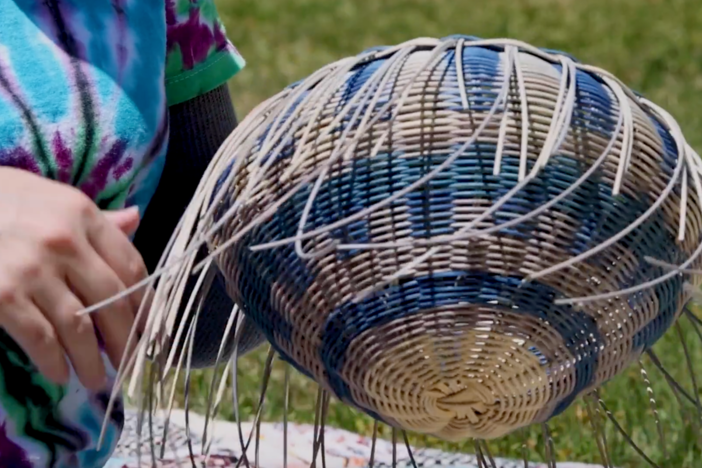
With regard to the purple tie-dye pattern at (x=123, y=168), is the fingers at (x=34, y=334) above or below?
below

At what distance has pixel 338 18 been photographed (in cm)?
347

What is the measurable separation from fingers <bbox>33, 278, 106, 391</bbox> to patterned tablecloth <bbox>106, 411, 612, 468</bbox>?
697mm

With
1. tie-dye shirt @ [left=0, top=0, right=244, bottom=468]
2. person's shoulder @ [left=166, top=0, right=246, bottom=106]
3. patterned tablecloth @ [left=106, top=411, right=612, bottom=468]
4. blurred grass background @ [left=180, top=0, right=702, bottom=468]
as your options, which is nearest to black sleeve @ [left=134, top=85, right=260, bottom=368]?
person's shoulder @ [left=166, top=0, right=246, bottom=106]

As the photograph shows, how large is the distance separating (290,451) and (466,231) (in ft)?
2.72

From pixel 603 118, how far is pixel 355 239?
141 millimetres

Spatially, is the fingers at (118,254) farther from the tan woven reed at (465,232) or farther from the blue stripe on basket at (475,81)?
the blue stripe on basket at (475,81)

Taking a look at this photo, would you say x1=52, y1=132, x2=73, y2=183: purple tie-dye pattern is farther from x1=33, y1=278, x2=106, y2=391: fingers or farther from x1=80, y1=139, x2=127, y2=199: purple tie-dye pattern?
x1=33, y1=278, x2=106, y2=391: fingers

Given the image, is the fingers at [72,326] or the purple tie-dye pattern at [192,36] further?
the purple tie-dye pattern at [192,36]

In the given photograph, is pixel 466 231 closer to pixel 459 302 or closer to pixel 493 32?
pixel 459 302

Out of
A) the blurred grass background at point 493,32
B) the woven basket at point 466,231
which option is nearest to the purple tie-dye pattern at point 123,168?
the woven basket at point 466,231

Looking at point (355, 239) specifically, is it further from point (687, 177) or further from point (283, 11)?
point (283, 11)

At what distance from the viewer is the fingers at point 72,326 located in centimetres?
53

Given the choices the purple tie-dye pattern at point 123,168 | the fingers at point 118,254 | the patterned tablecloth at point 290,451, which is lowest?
the patterned tablecloth at point 290,451

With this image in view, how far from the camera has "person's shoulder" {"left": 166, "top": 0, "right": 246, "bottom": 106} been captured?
84 cm
